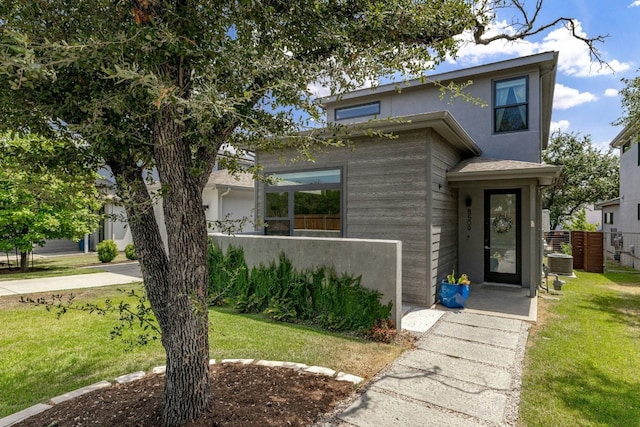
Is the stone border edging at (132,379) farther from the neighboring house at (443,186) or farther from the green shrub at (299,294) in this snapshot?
the neighboring house at (443,186)

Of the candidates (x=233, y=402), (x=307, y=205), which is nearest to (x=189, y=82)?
(x=233, y=402)

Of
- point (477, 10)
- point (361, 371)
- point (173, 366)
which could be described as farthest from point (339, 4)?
point (361, 371)

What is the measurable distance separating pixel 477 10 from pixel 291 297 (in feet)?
15.7

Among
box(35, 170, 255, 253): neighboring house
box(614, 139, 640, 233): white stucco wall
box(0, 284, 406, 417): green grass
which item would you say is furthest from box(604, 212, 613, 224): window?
box(0, 284, 406, 417): green grass

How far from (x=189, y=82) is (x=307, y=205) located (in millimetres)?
5744

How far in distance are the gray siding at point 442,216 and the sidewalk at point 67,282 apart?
25.7 ft

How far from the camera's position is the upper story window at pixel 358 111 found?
418 inches

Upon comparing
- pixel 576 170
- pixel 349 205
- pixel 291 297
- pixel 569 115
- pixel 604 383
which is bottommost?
pixel 604 383

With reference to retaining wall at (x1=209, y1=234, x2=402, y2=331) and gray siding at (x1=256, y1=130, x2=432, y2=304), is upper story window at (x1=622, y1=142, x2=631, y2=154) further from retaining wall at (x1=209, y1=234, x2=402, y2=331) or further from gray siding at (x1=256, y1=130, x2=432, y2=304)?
retaining wall at (x1=209, y1=234, x2=402, y2=331)

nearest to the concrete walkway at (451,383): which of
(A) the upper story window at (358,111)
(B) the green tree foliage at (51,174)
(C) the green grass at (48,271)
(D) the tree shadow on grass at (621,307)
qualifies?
(D) the tree shadow on grass at (621,307)

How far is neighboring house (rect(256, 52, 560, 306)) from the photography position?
6562mm

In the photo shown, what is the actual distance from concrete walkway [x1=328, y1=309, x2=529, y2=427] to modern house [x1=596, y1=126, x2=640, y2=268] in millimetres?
11388

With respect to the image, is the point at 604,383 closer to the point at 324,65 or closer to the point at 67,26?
the point at 324,65

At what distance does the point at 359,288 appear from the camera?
5.21 metres
